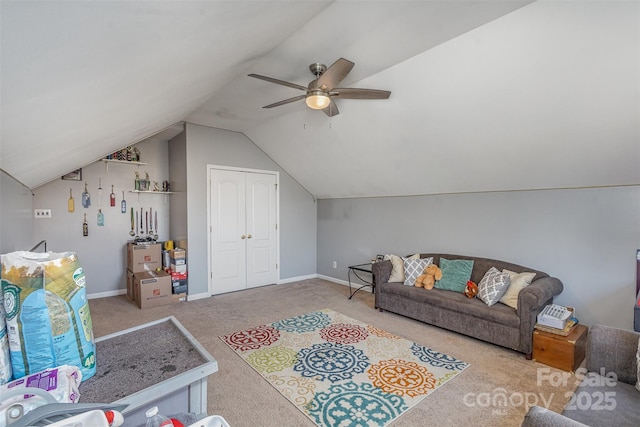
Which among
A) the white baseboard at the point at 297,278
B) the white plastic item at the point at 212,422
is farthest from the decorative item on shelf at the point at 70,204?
the white plastic item at the point at 212,422

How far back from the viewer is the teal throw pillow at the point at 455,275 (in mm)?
3639

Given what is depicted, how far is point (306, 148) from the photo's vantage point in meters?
4.65

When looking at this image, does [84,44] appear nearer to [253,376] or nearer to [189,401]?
[189,401]

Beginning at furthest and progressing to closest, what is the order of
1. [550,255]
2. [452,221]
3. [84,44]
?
[452,221]
[550,255]
[84,44]

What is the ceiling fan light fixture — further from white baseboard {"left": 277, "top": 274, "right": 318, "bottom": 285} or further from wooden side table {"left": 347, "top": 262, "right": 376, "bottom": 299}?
white baseboard {"left": 277, "top": 274, "right": 318, "bottom": 285}

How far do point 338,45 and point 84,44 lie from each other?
6.43 feet

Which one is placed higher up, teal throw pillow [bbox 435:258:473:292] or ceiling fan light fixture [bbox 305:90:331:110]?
ceiling fan light fixture [bbox 305:90:331:110]

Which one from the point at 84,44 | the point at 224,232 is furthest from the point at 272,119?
the point at 84,44

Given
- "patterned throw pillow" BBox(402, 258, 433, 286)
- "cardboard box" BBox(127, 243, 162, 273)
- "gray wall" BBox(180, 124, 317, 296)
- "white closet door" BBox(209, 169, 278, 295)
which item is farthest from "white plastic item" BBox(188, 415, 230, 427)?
"cardboard box" BBox(127, 243, 162, 273)

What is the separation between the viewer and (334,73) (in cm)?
230

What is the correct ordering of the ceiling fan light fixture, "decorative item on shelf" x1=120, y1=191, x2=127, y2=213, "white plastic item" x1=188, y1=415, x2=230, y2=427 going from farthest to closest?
"decorative item on shelf" x1=120, y1=191, x2=127, y2=213 < the ceiling fan light fixture < "white plastic item" x1=188, y1=415, x2=230, y2=427

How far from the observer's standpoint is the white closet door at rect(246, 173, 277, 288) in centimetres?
530

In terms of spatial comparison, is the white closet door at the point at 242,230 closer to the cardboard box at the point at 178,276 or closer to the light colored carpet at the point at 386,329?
the cardboard box at the point at 178,276

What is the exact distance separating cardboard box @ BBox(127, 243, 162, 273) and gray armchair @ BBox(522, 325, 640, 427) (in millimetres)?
4993
